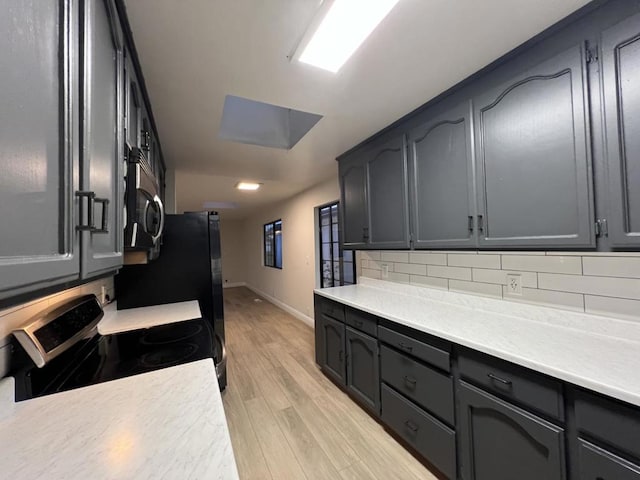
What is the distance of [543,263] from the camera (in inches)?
57.0

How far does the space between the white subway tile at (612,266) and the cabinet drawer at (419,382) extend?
882 millimetres

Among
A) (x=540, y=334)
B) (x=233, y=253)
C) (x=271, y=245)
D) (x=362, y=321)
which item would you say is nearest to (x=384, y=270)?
(x=362, y=321)

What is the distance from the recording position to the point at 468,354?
1256mm

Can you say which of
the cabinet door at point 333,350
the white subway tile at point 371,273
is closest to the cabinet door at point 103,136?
the cabinet door at point 333,350

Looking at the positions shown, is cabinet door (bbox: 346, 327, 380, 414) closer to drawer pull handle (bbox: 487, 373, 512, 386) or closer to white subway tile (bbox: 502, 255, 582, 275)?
drawer pull handle (bbox: 487, 373, 512, 386)

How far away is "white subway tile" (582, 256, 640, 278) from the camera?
116 centimetres

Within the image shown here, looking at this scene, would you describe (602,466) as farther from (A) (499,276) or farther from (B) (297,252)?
(B) (297,252)

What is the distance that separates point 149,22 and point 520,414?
2.20 metres

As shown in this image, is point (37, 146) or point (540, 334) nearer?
point (37, 146)

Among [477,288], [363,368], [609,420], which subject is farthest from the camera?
[363,368]

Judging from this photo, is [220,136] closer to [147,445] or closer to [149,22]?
[149,22]

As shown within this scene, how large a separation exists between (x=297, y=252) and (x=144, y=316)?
9.92 feet

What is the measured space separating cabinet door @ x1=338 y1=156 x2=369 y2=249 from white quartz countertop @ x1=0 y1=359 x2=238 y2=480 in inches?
72.1

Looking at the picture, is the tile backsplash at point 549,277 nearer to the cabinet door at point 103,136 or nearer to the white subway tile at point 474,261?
the white subway tile at point 474,261
